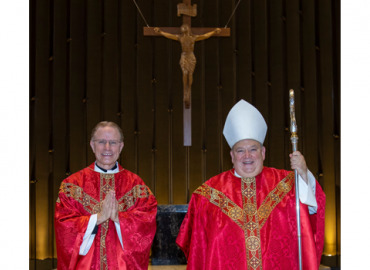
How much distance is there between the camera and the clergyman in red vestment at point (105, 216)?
306 cm

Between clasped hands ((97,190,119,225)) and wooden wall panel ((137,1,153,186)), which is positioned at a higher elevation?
wooden wall panel ((137,1,153,186))

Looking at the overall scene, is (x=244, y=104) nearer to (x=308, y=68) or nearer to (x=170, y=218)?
(x=170, y=218)

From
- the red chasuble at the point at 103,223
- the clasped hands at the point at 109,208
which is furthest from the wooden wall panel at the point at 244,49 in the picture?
the clasped hands at the point at 109,208

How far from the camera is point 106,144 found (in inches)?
131

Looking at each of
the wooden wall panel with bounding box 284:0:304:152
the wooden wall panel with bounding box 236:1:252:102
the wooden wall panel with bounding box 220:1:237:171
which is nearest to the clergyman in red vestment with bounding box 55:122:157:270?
the wooden wall panel with bounding box 220:1:237:171

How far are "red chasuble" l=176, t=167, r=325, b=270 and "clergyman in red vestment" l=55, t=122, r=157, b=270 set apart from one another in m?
0.44

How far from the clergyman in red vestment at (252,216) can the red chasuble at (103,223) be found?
1.35 ft

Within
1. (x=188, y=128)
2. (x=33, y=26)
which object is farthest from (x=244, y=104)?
(x=33, y=26)

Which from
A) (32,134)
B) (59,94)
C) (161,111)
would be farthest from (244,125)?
(32,134)

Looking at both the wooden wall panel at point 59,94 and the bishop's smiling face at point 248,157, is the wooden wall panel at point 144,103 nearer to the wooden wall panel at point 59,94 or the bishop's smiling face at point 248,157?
the wooden wall panel at point 59,94

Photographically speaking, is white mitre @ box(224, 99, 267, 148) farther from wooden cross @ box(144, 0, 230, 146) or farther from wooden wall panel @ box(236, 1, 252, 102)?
wooden wall panel @ box(236, 1, 252, 102)

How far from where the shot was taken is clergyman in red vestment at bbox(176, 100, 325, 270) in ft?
9.23

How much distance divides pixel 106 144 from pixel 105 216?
63cm

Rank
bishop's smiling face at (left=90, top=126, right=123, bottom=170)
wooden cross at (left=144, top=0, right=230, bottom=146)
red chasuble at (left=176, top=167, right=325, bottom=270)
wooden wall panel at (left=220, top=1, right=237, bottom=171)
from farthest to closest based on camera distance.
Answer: wooden wall panel at (left=220, top=1, right=237, bottom=171) < wooden cross at (left=144, top=0, right=230, bottom=146) < bishop's smiling face at (left=90, top=126, right=123, bottom=170) < red chasuble at (left=176, top=167, right=325, bottom=270)
